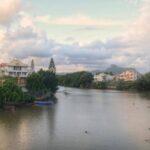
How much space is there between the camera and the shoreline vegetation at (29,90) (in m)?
40.0

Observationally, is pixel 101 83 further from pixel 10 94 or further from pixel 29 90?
pixel 10 94

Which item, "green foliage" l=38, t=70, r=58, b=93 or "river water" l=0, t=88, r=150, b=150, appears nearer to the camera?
"river water" l=0, t=88, r=150, b=150

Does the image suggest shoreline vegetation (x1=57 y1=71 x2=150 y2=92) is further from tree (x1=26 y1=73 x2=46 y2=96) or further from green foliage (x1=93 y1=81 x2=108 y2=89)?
tree (x1=26 y1=73 x2=46 y2=96)

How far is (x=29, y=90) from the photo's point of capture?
5153 centimetres

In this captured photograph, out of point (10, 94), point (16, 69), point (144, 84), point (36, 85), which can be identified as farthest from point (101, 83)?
point (10, 94)

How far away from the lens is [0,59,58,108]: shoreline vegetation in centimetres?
3999

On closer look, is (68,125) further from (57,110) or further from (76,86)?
(76,86)

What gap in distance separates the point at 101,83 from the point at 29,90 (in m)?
57.3

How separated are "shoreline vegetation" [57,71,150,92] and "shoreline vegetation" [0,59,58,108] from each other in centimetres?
3305

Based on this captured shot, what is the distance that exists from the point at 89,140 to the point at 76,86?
84288 millimetres

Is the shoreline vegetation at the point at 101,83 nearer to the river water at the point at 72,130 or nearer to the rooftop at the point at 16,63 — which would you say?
the rooftop at the point at 16,63

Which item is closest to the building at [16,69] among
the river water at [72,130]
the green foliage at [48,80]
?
the green foliage at [48,80]

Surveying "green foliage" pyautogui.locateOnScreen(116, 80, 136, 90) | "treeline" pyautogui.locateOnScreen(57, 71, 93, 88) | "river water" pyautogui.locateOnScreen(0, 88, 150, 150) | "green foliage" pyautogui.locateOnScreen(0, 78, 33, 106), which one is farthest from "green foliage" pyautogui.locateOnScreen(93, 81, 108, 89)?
"river water" pyautogui.locateOnScreen(0, 88, 150, 150)

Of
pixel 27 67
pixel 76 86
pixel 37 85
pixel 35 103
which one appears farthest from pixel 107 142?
pixel 76 86
